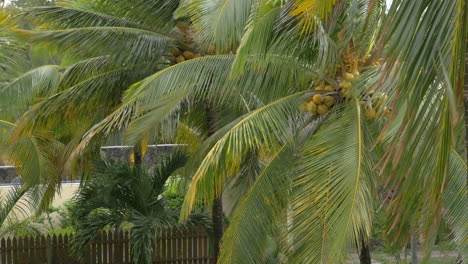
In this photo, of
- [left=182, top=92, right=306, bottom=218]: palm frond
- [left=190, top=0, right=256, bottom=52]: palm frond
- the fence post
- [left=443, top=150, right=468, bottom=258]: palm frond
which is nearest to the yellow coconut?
[left=182, top=92, right=306, bottom=218]: palm frond

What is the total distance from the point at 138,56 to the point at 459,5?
29.6 ft

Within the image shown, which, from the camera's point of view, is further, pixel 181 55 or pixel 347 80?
pixel 181 55

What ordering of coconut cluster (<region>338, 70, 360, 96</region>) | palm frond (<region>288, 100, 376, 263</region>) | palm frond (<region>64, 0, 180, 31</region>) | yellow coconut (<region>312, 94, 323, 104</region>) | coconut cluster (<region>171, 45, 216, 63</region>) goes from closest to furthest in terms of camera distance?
palm frond (<region>288, 100, 376, 263</region>) → coconut cluster (<region>338, 70, 360, 96</region>) → yellow coconut (<region>312, 94, 323, 104</region>) → palm frond (<region>64, 0, 180, 31</region>) → coconut cluster (<region>171, 45, 216, 63</region>)

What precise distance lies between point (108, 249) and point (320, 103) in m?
6.28

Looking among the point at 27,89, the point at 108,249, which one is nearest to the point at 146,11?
the point at 27,89

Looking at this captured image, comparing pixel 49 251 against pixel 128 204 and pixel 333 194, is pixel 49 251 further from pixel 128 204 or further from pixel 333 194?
pixel 333 194

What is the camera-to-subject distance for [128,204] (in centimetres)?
1095

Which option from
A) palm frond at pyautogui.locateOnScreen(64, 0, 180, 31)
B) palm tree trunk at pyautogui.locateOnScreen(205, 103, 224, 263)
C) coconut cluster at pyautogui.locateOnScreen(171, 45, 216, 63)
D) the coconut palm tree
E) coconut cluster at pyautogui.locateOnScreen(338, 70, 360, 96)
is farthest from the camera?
palm tree trunk at pyautogui.locateOnScreen(205, 103, 224, 263)

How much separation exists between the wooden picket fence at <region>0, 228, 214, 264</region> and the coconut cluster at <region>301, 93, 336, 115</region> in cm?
536

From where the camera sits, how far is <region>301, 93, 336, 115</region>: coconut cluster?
8312mm

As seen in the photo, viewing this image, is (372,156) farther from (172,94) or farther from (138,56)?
(138,56)

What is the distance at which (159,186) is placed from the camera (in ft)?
36.8

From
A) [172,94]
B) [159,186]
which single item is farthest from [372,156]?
[159,186]

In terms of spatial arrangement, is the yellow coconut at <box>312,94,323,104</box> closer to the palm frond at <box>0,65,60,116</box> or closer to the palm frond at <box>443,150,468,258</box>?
the palm frond at <box>443,150,468,258</box>
